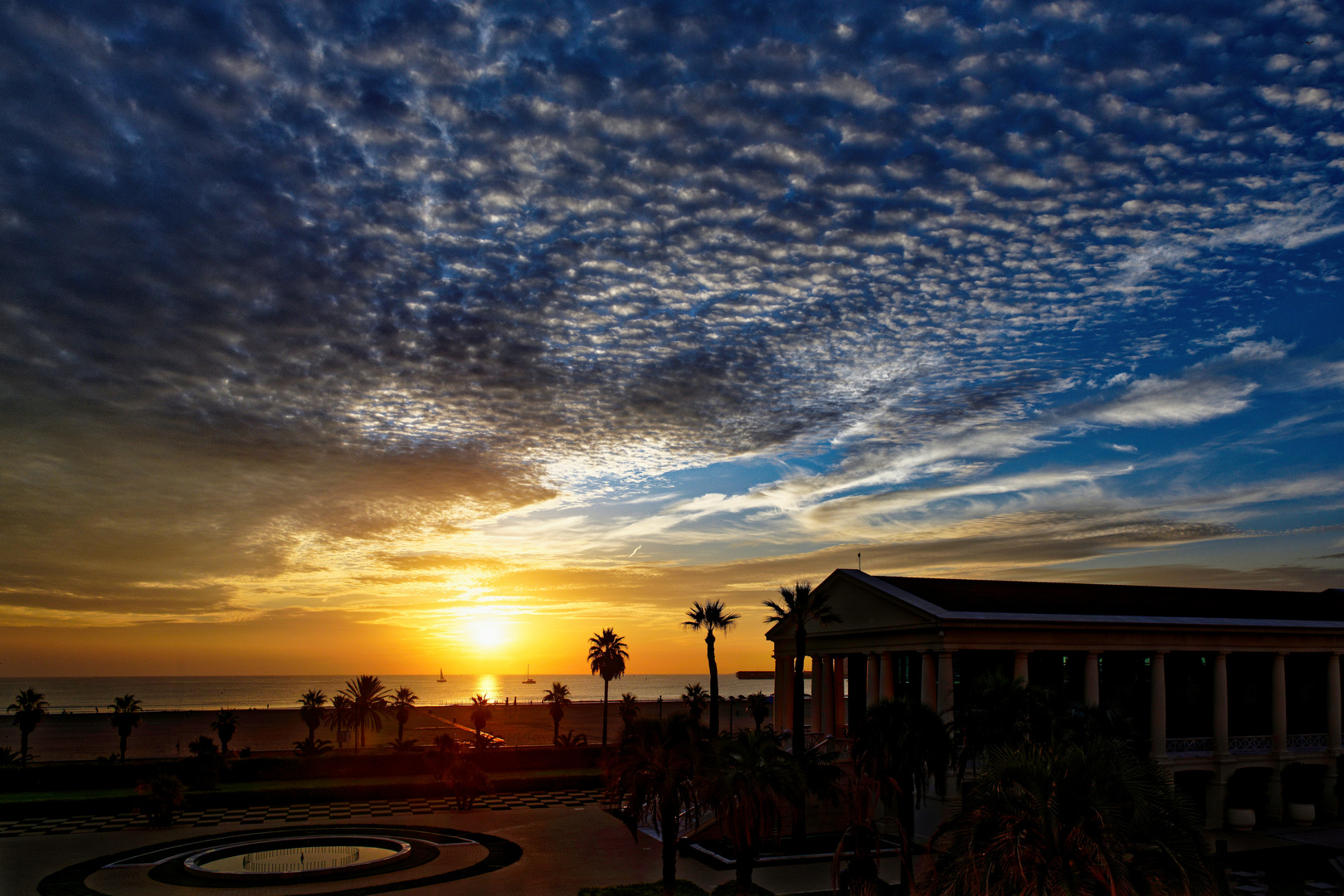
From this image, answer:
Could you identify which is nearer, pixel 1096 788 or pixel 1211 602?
pixel 1096 788

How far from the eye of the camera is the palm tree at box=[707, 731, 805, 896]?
83.1ft

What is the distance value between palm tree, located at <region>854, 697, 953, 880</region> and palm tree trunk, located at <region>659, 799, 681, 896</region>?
6.38m

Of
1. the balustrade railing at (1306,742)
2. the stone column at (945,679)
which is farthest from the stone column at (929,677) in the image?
the balustrade railing at (1306,742)

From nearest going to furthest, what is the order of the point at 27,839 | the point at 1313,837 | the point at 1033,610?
the point at 27,839, the point at 1313,837, the point at 1033,610

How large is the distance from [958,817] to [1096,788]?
228 cm

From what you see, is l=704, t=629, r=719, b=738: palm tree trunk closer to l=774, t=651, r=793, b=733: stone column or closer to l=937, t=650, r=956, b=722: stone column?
l=774, t=651, r=793, b=733: stone column

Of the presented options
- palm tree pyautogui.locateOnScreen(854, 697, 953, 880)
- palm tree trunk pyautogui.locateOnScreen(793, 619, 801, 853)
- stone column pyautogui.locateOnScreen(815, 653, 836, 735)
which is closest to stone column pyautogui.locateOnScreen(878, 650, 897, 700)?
palm tree trunk pyautogui.locateOnScreen(793, 619, 801, 853)

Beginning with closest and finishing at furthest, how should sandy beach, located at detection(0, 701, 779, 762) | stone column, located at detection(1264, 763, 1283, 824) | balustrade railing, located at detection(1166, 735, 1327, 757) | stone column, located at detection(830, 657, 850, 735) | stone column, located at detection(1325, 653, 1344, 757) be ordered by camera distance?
balustrade railing, located at detection(1166, 735, 1327, 757) → stone column, located at detection(1264, 763, 1283, 824) → stone column, located at detection(1325, 653, 1344, 757) → stone column, located at detection(830, 657, 850, 735) → sandy beach, located at detection(0, 701, 779, 762)

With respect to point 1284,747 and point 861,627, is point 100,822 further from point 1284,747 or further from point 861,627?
point 1284,747

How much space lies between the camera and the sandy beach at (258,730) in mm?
98750

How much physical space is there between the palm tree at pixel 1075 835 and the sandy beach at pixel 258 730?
78.6 metres

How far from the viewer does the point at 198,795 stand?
156 feet

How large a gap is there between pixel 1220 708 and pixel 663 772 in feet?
108

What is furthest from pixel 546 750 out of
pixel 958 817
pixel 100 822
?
pixel 958 817
